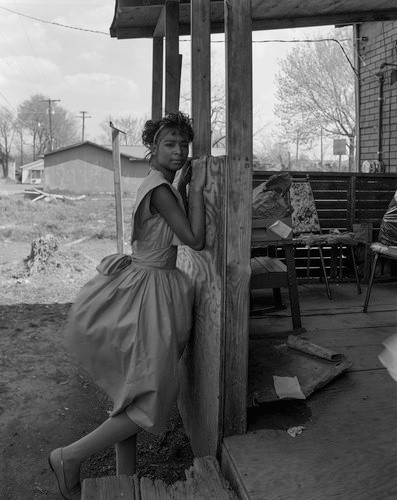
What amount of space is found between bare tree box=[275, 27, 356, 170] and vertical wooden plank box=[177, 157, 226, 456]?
89.5 feet

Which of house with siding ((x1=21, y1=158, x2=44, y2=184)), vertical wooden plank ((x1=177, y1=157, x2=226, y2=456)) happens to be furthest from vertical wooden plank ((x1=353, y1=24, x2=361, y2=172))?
house with siding ((x1=21, y1=158, x2=44, y2=184))

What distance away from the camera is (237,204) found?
7.10 feet

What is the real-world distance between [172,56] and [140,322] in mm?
2648

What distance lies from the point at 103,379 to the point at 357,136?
7165mm

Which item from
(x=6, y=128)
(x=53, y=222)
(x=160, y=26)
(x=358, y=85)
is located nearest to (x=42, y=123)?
(x=6, y=128)

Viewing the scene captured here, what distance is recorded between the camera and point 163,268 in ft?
8.64

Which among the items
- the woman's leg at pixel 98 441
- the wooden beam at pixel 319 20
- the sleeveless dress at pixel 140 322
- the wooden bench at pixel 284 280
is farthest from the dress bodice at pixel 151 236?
the wooden beam at pixel 319 20

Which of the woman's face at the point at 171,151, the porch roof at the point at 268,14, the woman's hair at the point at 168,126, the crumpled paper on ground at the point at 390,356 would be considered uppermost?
the porch roof at the point at 268,14

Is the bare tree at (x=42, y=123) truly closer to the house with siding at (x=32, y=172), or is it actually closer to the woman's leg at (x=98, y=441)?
the house with siding at (x=32, y=172)

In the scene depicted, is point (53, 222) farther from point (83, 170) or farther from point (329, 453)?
point (83, 170)

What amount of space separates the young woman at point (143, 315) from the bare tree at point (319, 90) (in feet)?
89.9

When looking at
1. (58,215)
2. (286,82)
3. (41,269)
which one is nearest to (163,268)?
(41,269)

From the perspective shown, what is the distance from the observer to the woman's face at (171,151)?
103 inches

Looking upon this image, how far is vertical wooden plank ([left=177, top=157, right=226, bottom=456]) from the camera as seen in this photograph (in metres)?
2.28
